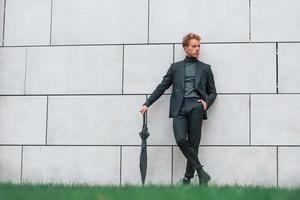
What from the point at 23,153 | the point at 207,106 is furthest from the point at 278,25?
the point at 23,153

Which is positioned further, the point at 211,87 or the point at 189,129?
the point at 211,87

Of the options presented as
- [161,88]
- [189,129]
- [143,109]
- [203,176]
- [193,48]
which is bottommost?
[203,176]

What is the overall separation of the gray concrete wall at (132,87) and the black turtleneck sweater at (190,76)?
21.2 inches

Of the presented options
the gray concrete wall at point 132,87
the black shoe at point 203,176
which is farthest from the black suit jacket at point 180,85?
the black shoe at point 203,176

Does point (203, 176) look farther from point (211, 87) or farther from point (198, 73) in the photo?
point (198, 73)

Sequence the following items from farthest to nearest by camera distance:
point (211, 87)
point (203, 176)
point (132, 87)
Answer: point (132, 87)
point (211, 87)
point (203, 176)

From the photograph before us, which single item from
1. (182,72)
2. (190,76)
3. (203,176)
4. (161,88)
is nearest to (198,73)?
(190,76)

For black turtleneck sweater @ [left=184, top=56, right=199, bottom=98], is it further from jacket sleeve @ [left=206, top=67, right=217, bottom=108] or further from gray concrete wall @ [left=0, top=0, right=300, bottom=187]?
gray concrete wall @ [left=0, top=0, right=300, bottom=187]

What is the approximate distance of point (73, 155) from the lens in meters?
11.6

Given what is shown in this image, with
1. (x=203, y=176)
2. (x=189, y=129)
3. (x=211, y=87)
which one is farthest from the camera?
(x=211, y=87)

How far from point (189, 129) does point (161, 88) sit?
862mm

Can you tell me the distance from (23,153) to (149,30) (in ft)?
10.5

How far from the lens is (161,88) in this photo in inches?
436

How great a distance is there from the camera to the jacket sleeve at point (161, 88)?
11039 mm
